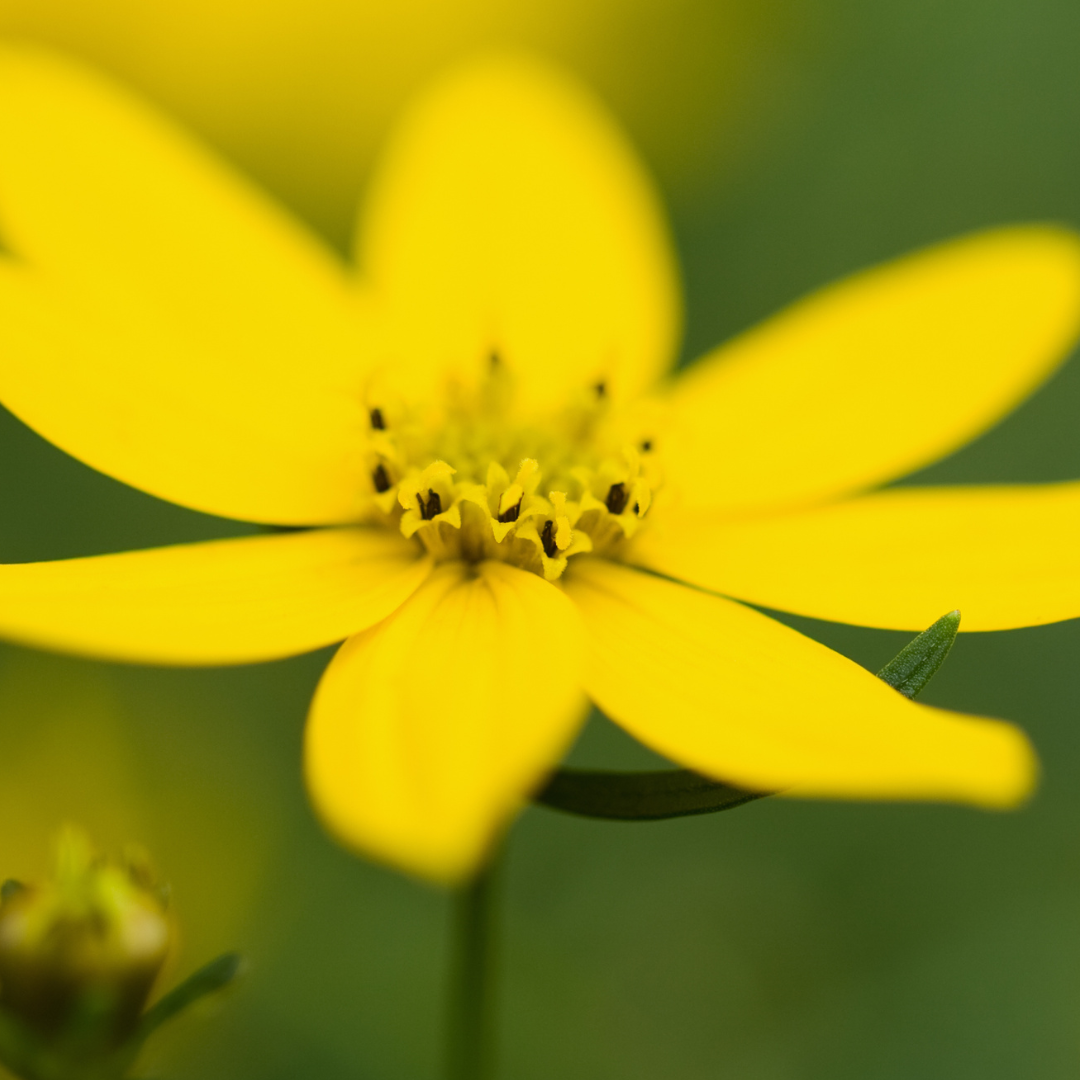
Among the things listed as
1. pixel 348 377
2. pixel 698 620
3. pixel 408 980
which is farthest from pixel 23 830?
A: pixel 698 620

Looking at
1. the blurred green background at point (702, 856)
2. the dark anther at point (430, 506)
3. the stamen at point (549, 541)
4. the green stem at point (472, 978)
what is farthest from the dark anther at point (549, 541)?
the blurred green background at point (702, 856)

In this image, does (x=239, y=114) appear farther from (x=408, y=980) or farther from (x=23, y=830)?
(x=408, y=980)

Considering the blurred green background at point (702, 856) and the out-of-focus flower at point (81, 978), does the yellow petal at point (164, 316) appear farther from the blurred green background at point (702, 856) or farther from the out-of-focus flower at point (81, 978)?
the blurred green background at point (702, 856)

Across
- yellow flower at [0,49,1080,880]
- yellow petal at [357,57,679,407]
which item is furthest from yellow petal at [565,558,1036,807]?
yellow petal at [357,57,679,407]

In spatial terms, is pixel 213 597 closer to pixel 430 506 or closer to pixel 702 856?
pixel 430 506

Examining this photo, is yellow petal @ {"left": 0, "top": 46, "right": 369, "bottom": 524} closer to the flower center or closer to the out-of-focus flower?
the flower center

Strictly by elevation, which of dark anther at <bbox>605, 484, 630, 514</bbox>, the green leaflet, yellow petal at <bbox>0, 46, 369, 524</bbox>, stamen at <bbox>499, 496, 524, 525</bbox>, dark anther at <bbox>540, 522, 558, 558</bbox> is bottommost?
the green leaflet

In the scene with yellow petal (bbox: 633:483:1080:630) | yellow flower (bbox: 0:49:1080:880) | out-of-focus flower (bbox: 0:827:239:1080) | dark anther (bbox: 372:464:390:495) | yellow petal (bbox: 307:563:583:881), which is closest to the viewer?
yellow petal (bbox: 307:563:583:881)
